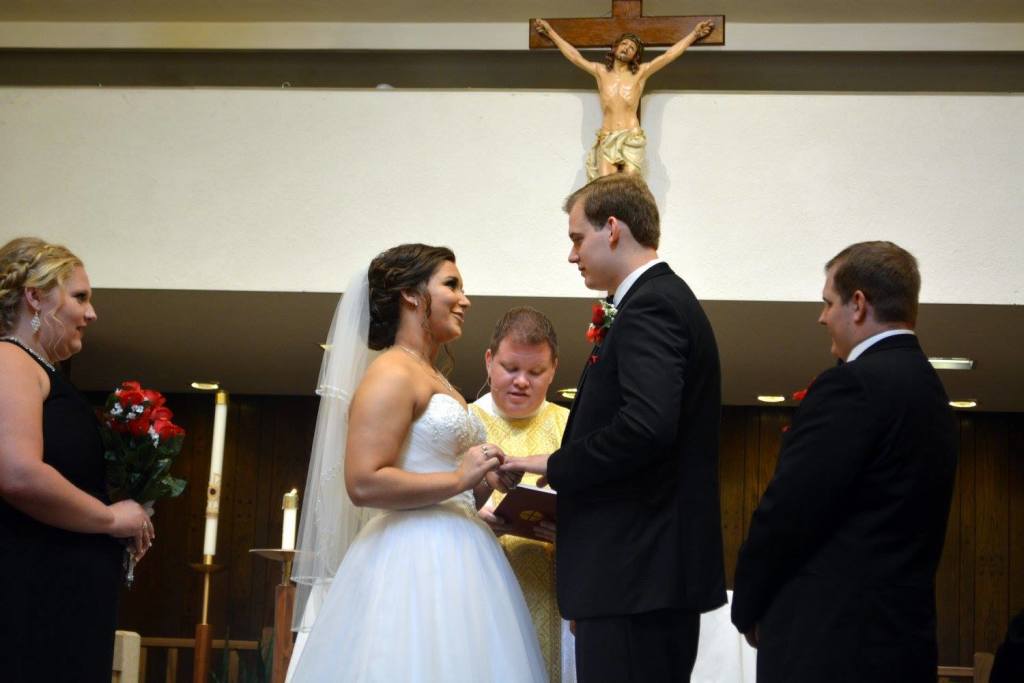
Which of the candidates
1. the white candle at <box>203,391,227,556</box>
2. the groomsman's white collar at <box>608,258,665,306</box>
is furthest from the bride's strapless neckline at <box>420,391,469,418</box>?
the white candle at <box>203,391,227,556</box>

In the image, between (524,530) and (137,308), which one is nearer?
(524,530)

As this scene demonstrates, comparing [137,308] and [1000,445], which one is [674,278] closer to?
[137,308]

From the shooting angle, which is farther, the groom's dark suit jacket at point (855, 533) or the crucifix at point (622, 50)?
the crucifix at point (622, 50)

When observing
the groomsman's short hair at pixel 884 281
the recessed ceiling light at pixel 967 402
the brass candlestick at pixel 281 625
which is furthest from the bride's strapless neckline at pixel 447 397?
the recessed ceiling light at pixel 967 402

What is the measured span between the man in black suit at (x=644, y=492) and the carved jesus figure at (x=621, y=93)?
4252mm

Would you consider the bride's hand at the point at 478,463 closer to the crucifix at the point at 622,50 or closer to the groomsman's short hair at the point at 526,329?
the groomsman's short hair at the point at 526,329

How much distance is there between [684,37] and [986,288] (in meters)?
2.14

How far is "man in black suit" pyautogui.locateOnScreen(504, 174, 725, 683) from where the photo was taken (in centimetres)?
265

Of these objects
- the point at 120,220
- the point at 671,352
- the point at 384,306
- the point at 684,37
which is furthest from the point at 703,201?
the point at 671,352

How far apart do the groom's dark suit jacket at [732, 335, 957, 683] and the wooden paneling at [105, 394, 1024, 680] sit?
24.5ft

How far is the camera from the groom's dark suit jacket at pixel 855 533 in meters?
2.59

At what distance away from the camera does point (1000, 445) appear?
10.1 m

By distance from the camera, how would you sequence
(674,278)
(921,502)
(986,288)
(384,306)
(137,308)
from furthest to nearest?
(137,308)
(986,288)
(384,306)
(674,278)
(921,502)

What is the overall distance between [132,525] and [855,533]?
1.75m
